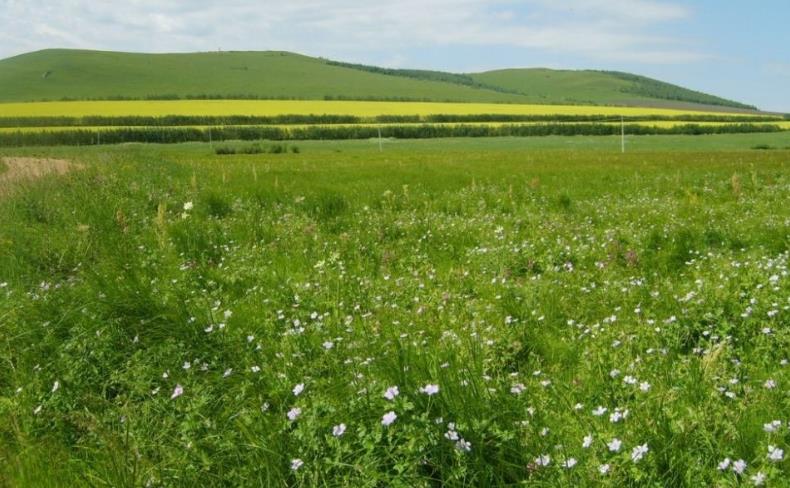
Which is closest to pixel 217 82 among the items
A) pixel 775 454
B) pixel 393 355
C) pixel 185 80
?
pixel 185 80

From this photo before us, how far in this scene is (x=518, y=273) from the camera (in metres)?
7.32

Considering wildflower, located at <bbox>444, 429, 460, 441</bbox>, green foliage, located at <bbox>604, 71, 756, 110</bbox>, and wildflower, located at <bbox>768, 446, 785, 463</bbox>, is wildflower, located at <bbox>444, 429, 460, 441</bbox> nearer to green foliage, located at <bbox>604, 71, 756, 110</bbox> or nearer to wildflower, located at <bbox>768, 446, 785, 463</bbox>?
wildflower, located at <bbox>768, 446, 785, 463</bbox>

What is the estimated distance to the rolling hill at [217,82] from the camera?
106 meters

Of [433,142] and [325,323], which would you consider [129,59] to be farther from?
[325,323]

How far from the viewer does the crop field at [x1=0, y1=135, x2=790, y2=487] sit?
2748 mm

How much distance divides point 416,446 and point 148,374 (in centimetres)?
256

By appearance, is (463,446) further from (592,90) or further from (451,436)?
(592,90)

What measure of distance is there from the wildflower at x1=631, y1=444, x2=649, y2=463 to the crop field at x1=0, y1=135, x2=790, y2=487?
11mm

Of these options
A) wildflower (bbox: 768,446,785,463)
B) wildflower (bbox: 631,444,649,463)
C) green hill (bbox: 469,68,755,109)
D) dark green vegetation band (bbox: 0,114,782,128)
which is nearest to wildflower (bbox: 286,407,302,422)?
wildflower (bbox: 631,444,649,463)

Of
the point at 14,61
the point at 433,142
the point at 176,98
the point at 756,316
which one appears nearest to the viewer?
the point at 756,316

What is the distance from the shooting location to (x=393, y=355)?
377 centimetres

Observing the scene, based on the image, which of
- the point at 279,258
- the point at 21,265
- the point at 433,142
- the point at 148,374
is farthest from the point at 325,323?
the point at 433,142

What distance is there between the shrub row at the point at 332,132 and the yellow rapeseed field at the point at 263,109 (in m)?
11.4

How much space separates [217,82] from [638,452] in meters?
128
